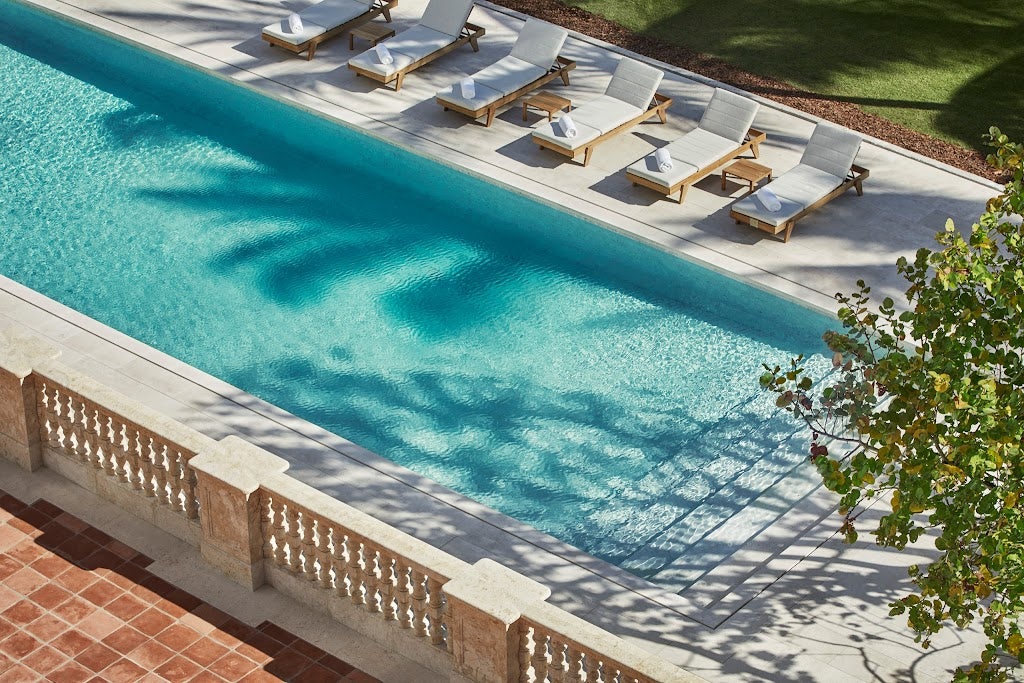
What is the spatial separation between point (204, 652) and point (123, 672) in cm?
62

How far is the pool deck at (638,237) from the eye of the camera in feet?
42.7

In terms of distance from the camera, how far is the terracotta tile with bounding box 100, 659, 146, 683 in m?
11.5

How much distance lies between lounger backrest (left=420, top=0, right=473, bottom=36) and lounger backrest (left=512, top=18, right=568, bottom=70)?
1.09 metres

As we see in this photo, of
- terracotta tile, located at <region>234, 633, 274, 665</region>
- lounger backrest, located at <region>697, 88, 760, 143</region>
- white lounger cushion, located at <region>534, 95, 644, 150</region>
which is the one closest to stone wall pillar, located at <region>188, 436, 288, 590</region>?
terracotta tile, located at <region>234, 633, 274, 665</region>

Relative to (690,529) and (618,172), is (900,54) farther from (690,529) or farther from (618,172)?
(690,529)

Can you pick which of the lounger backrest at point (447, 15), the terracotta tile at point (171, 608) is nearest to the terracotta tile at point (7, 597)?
the terracotta tile at point (171, 608)

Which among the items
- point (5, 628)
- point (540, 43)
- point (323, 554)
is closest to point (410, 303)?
point (540, 43)

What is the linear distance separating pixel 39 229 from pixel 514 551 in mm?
8437

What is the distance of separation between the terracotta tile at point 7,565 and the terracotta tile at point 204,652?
1715mm

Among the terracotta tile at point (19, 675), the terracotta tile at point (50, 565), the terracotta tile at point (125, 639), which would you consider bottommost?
the terracotta tile at point (19, 675)

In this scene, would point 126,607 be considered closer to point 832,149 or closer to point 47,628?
point 47,628

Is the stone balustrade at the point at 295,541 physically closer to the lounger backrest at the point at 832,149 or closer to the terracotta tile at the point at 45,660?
the terracotta tile at the point at 45,660

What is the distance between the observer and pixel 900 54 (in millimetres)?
23516

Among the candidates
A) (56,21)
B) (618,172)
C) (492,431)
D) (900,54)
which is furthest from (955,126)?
(56,21)
